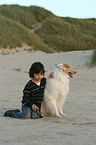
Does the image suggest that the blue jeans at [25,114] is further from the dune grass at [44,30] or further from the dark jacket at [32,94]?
the dune grass at [44,30]

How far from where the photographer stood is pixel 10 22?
75.1ft

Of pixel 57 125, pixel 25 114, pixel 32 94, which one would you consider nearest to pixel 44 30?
pixel 32 94

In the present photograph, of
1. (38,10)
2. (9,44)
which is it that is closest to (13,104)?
(9,44)

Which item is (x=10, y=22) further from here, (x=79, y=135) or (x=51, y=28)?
(x=79, y=135)

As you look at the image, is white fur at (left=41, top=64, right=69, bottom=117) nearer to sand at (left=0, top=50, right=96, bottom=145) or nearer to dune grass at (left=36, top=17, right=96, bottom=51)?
sand at (left=0, top=50, right=96, bottom=145)

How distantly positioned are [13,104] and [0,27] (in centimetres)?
1609

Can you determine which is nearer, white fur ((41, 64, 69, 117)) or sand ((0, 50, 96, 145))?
sand ((0, 50, 96, 145))

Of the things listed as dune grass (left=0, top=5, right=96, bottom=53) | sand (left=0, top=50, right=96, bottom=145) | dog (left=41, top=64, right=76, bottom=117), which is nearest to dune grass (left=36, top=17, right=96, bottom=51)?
dune grass (left=0, top=5, right=96, bottom=53)

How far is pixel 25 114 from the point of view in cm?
476

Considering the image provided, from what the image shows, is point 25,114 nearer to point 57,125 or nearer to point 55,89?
point 55,89

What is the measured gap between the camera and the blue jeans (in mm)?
4766

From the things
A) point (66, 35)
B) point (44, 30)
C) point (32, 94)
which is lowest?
point (32, 94)

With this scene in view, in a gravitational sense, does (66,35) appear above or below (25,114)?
above

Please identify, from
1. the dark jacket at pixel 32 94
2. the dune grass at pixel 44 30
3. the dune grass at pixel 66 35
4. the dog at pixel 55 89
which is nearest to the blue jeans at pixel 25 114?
the dark jacket at pixel 32 94
